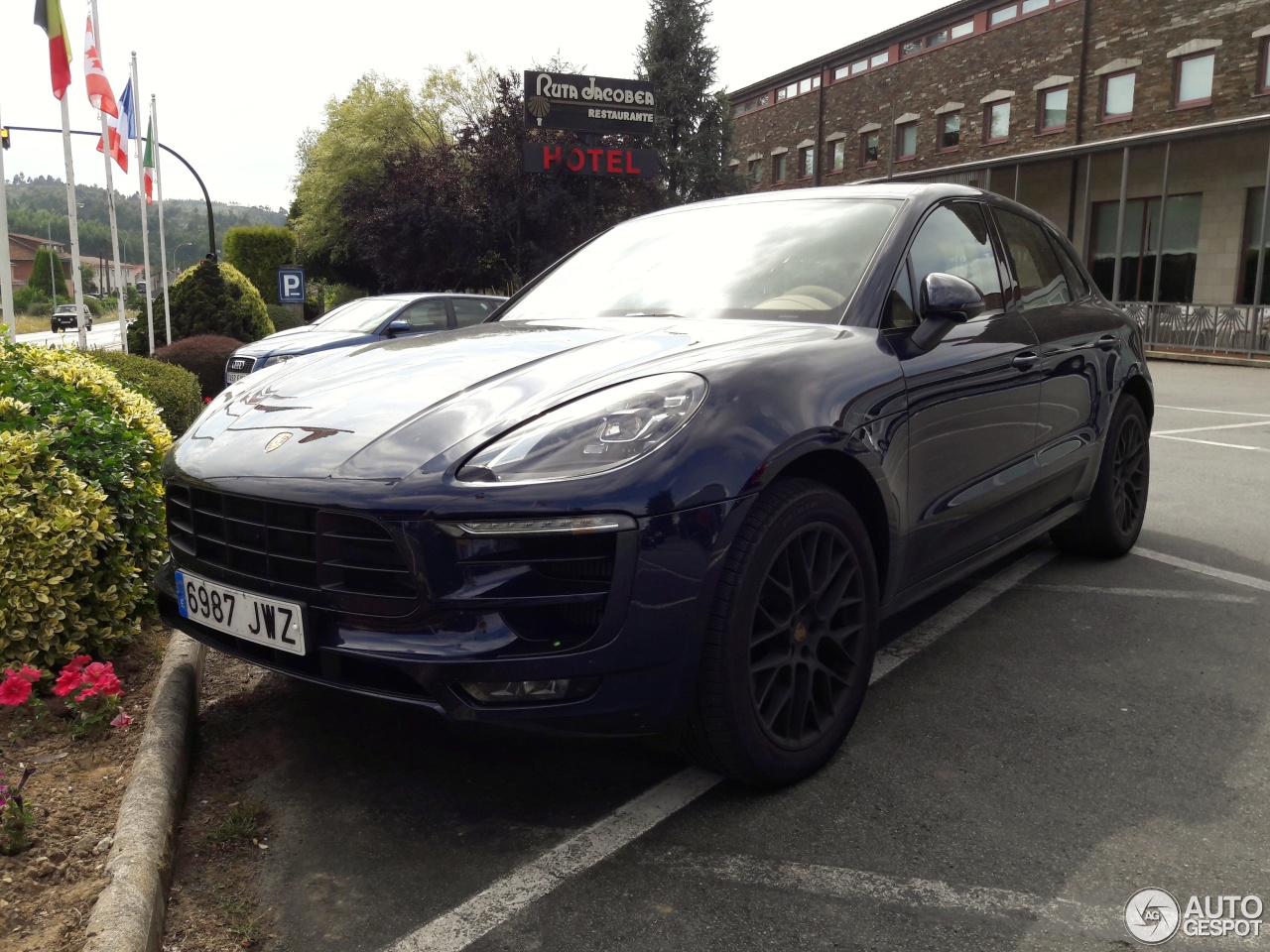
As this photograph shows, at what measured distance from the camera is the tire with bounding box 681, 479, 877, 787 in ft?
8.19

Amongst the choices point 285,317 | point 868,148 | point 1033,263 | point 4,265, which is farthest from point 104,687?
point 868,148

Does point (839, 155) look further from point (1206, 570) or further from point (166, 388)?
point (1206, 570)

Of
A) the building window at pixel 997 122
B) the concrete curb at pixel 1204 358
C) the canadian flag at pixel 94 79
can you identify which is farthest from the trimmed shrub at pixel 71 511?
the building window at pixel 997 122

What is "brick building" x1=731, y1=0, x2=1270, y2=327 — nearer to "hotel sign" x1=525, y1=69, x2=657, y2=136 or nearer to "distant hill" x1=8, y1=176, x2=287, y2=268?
"hotel sign" x1=525, y1=69, x2=657, y2=136

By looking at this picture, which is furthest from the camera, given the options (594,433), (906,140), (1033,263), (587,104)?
(906,140)

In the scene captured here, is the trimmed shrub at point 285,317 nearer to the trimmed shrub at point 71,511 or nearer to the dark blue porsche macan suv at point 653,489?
the trimmed shrub at point 71,511

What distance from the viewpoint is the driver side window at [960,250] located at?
357 cm

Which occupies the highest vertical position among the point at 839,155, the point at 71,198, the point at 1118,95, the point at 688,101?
the point at 688,101

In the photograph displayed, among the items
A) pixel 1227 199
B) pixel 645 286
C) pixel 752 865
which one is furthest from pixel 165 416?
pixel 1227 199

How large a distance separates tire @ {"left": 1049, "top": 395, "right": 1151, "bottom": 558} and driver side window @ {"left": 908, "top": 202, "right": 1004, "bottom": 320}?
4.07ft

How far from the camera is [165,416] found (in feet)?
23.1

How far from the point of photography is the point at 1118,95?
25125 mm

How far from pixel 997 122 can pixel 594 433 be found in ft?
98.2

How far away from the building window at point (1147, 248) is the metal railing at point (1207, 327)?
924 mm
